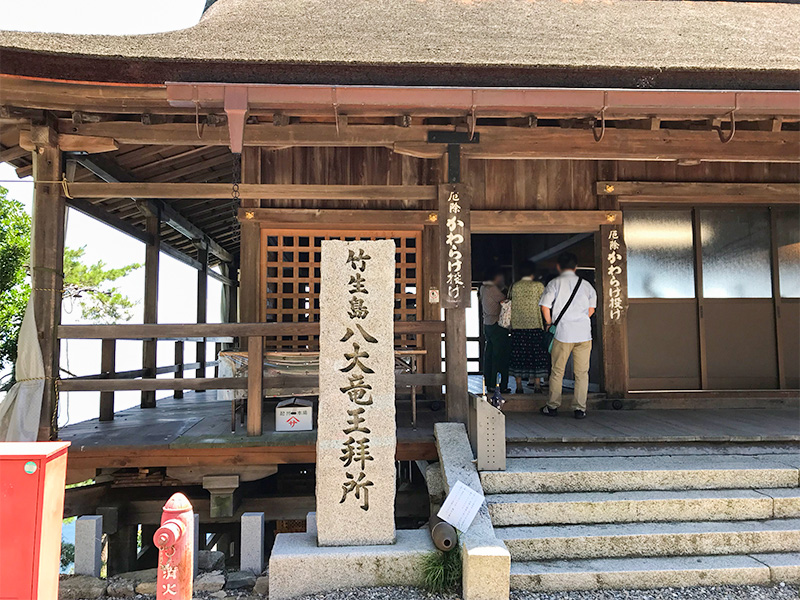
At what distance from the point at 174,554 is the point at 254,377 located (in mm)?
2444

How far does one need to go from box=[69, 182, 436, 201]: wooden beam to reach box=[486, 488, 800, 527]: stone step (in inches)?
121

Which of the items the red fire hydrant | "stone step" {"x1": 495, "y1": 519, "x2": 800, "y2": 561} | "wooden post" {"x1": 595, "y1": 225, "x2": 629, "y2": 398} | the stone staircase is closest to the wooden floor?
the stone staircase

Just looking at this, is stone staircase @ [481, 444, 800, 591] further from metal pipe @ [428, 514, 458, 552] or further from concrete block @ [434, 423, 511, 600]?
metal pipe @ [428, 514, 458, 552]

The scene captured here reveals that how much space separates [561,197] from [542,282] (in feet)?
3.78

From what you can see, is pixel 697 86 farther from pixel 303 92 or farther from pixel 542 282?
pixel 303 92

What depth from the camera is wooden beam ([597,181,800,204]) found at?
693 cm

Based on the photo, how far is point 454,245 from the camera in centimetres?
515

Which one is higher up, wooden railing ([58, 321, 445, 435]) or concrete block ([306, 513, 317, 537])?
wooden railing ([58, 321, 445, 435])

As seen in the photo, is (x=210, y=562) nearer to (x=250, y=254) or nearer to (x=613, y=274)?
(x=250, y=254)

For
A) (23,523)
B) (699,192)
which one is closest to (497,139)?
(699,192)

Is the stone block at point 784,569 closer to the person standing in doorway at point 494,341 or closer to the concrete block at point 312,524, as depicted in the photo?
the concrete block at point 312,524

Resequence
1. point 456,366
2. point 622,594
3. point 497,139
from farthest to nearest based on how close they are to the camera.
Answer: point 497,139
point 456,366
point 622,594

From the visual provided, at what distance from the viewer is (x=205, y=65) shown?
4555 mm

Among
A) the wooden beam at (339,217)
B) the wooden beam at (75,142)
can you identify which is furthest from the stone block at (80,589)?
the wooden beam at (339,217)
